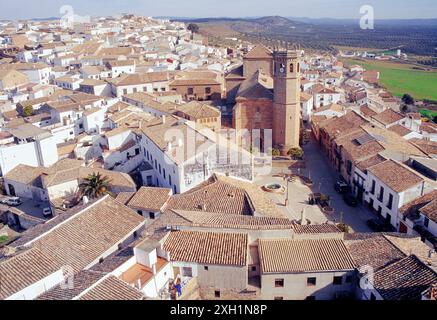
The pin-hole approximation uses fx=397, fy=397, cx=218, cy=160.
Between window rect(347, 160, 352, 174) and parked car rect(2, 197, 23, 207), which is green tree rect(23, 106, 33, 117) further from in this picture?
window rect(347, 160, 352, 174)

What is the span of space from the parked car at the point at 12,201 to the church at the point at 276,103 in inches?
705

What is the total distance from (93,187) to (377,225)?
54.1 feet

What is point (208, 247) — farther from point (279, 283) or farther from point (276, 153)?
point (276, 153)

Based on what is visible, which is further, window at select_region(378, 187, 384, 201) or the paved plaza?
the paved plaza

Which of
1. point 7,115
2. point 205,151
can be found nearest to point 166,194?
point 205,151

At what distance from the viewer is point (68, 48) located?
65688 mm

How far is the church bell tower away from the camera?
31328 millimetres

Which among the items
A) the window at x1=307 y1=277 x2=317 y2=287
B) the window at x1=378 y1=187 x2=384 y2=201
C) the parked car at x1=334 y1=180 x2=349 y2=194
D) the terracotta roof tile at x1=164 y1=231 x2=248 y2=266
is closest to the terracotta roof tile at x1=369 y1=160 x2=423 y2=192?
the window at x1=378 y1=187 x2=384 y2=201

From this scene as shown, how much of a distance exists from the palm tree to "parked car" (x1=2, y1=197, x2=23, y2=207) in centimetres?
588

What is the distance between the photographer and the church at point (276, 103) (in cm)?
3159
